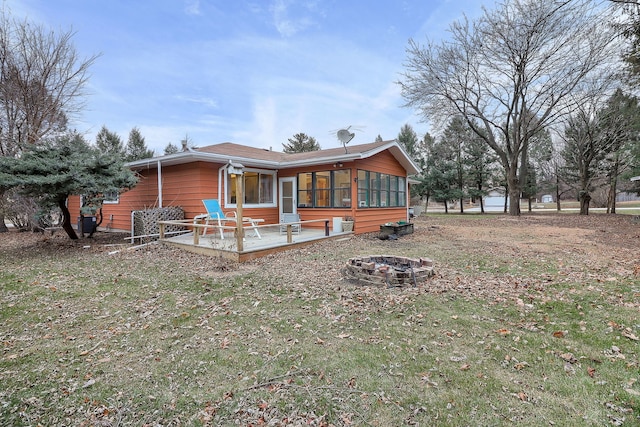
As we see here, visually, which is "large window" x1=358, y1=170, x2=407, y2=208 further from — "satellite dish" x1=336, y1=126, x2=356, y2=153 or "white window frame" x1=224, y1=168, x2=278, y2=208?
"white window frame" x1=224, y1=168, x2=278, y2=208

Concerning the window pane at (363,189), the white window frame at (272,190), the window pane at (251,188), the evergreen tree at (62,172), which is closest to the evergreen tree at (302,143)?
the white window frame at (272,190)

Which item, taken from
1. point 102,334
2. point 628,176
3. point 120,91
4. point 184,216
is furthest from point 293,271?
point 628,176

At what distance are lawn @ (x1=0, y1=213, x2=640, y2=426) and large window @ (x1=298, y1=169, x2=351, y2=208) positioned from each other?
5.28 meters

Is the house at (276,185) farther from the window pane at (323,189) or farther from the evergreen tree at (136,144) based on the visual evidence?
the evergreen tree at (136,144)

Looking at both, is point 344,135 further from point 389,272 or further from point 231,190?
point 389,272

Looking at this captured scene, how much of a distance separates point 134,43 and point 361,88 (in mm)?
11471

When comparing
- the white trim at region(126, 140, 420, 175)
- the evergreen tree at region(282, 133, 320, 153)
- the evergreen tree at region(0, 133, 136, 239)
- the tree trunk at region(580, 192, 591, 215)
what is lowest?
the tree trunk at region(580, 192, 591, 215)

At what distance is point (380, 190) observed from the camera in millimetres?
11781

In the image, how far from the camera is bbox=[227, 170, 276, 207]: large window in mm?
10258

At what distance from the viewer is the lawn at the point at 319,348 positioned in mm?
2152

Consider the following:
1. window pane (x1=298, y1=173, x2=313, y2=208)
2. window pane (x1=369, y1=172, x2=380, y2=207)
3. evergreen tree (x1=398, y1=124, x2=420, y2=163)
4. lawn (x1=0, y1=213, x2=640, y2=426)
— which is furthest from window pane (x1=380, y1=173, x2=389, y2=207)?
evergreen tree (x1=398, y1=124, x2=420, y2=163)

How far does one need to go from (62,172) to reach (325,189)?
292 inches

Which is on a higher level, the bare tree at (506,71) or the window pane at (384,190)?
the bare tree at (506,71)

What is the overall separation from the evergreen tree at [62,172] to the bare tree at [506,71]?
1690 cm
